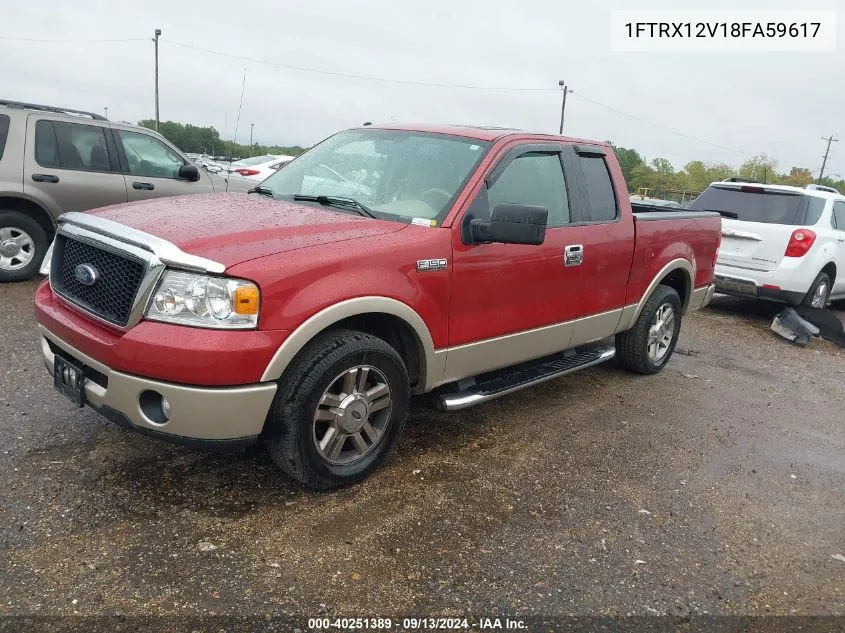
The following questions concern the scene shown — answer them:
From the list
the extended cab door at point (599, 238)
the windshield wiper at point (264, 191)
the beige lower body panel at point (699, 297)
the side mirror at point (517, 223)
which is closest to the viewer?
the side mirror at point (517, 223)

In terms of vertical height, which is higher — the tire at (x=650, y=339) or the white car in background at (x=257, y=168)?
the white car in background at (x=257, y=168)

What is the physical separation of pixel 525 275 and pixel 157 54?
42751 millimetres

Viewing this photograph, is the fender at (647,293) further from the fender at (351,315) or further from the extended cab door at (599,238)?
the fender at (351,315)

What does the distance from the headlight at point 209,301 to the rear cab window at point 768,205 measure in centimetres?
719

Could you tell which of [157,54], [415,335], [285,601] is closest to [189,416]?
[285,601]

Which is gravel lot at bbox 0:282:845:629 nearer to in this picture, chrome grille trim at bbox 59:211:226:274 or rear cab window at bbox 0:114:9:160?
chrome grille trim at bbox 59:211:226:274

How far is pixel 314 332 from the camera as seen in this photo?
3021 millimetres

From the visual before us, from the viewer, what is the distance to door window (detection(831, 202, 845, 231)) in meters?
8.80

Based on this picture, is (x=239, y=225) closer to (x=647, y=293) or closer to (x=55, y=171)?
(x=647, y=293)

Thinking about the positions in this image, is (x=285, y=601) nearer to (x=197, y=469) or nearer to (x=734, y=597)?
(x=197, y=469)

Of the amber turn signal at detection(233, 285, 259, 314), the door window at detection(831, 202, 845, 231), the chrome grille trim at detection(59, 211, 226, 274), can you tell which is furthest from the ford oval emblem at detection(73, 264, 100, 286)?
the door window at detection(831, 202, 845, 231)

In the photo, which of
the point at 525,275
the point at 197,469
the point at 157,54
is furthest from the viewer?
the point at 157,54

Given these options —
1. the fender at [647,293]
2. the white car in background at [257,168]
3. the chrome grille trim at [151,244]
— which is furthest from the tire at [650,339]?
the white car in background at [257,168]

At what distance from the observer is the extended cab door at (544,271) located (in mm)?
3777
